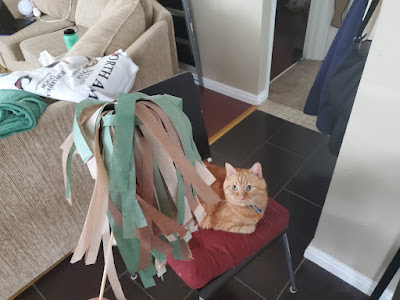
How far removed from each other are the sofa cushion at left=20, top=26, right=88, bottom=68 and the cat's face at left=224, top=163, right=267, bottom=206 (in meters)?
1.78

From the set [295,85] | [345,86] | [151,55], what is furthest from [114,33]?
[295,85]

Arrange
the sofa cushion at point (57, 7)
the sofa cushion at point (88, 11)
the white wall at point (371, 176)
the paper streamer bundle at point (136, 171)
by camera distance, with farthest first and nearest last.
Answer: the sofa cushion at point (57, 7) < the sofa cushion at point (88, 11) < the white wall at point (371, 176) < the paper streamer bundle at point (136, 171)

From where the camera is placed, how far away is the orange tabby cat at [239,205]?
921 millimetres

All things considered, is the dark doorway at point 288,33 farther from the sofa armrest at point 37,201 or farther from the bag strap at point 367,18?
the sofa armrest at point 37,201

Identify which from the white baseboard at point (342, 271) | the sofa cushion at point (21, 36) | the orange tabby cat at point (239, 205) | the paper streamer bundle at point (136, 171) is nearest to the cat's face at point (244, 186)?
the orange tabby cat at point (239, 205)

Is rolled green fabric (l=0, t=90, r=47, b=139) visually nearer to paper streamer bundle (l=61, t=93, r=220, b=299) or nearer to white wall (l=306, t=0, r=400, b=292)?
paper streamer bundle (l=61, t=93, r=220, b=299)

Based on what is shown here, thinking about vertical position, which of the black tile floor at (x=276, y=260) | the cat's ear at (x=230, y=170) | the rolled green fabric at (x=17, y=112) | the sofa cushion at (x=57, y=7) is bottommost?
the black tile floor at (x=276, y=260)

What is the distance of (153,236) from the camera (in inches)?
19.1

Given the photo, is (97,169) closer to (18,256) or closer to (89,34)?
(18,256)

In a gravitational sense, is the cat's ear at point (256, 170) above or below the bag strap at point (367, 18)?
below

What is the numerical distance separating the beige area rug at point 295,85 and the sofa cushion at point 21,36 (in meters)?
1.98

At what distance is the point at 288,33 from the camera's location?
2.49 metres

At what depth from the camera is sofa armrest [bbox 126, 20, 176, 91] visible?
1.44 m

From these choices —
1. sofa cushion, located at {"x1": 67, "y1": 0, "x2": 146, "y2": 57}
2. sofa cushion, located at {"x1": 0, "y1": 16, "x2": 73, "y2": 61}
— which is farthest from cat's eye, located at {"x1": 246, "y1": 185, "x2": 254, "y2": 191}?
sofa cushion, located at {"x1": 0, "y1": 16, "x2": 73, "y2": 61}
